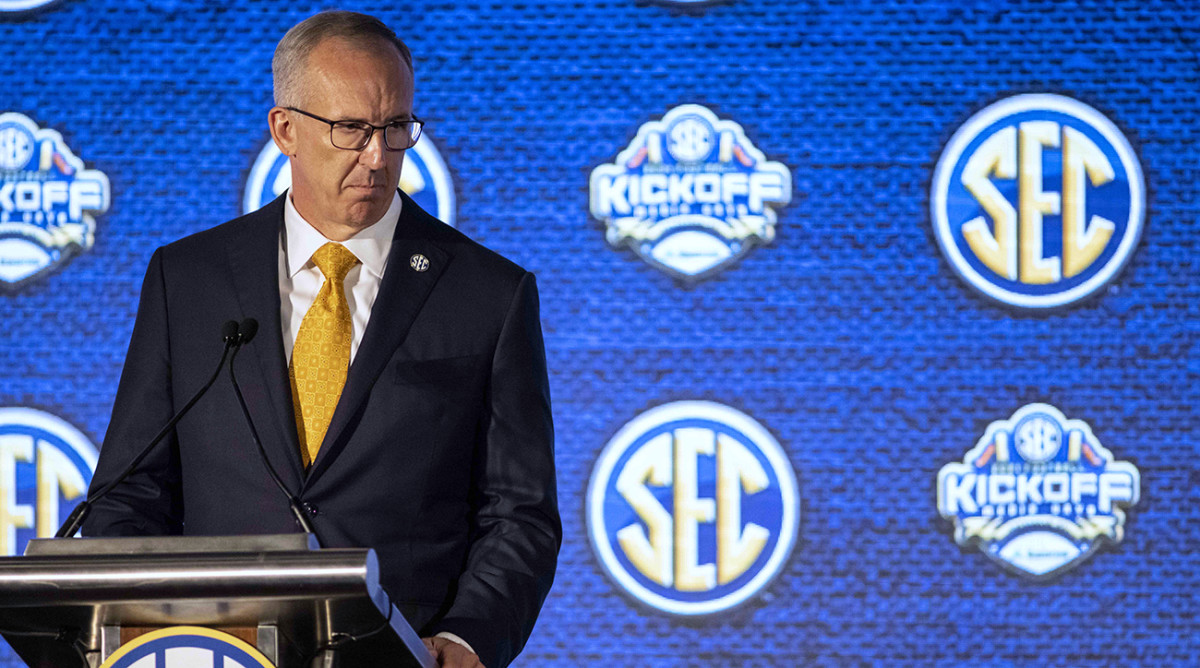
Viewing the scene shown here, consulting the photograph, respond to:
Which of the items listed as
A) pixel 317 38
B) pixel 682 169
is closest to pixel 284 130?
pixel 317 38

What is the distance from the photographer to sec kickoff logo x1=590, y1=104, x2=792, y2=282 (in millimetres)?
2539

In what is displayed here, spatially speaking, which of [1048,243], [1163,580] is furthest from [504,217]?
[1163,580]

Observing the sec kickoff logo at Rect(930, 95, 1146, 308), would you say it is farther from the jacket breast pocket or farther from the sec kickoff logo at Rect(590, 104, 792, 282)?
the jacket breast pocket

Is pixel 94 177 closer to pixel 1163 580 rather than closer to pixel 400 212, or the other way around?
pixel 400 212

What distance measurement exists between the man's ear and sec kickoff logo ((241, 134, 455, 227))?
1.02 m

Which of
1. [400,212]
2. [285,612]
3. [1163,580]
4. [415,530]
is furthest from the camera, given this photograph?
[1163,580]

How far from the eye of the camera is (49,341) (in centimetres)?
256

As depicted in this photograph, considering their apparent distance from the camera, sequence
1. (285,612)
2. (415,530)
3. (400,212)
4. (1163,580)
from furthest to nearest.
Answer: (1163,580) < (400,212) < (415,530) < (285,612)

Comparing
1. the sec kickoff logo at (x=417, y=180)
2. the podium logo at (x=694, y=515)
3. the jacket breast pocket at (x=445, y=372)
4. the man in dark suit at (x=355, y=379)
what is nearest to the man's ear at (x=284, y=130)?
the man in dark suit at (x=355, y=379)

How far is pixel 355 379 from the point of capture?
138cm

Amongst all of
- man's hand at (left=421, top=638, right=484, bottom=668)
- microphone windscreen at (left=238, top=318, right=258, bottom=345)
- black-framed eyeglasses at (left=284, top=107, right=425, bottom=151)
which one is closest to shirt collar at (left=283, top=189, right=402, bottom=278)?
black-framed eyeglasses at (left=284, top=107, right=425, bottom=151)

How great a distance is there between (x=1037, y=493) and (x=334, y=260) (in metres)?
1.67

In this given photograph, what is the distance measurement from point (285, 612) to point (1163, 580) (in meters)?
2.14

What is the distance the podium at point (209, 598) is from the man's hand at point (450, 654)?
14 centimetres
